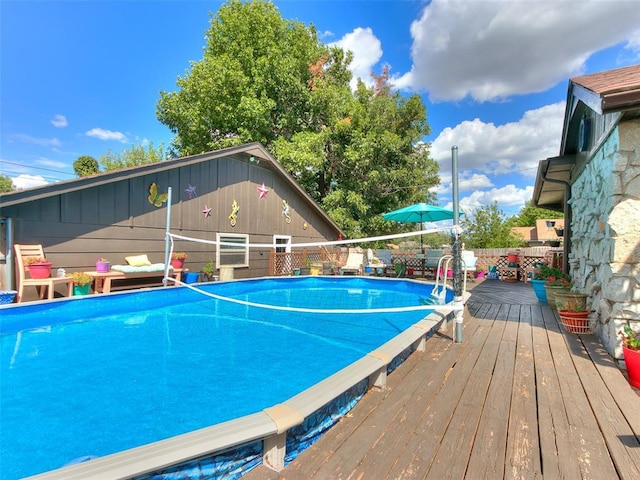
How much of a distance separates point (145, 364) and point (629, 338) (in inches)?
218

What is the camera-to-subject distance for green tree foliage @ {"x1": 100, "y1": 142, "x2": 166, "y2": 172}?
3117 centimetres

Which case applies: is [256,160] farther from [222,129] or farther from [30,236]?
[222,129]

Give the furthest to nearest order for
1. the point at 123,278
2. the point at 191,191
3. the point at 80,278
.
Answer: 1. the point at 191,191
2. the point at 123,278
3. the point at 80,278

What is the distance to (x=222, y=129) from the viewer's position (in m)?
19.9

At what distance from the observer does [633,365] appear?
2.71 m

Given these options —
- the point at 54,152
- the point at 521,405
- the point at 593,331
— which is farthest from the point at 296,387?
the point at 54,152

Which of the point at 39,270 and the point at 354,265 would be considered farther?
the point at 354,265

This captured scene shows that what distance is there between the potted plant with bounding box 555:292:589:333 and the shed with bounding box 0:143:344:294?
186 inches

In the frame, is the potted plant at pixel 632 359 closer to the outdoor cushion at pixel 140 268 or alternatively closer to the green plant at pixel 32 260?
the outdoor cushion at pixel 140 268

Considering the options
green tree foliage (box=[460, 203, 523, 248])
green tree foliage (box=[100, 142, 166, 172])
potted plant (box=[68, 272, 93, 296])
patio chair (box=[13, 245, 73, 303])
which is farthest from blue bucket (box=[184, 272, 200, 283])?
green tree foliage (box=[100, 142, 166, 172])

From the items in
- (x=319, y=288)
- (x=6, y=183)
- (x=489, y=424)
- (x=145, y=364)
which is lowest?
(x=145, y=364)

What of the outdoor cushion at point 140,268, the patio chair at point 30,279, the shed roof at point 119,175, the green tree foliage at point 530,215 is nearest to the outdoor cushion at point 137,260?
the outdoor cushion at point 140,268

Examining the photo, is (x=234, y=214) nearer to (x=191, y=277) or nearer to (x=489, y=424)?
(x=191, y=277)

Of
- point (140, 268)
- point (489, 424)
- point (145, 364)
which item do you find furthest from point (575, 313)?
point (140, 268)
